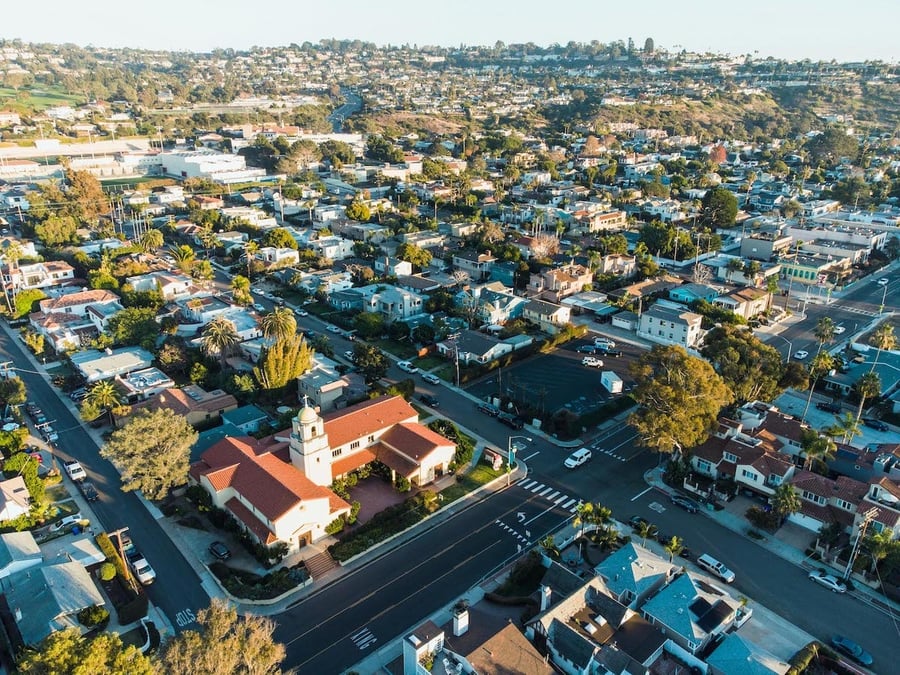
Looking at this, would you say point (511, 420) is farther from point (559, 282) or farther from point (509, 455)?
point (559, 282)

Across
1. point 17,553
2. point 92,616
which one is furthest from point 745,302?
point 17,553

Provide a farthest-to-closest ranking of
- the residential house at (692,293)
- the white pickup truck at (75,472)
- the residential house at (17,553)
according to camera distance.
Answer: the residential house at (692,293) → the white pickup truck at (75,472) → the residential house at (17,553)

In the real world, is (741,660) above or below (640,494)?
above

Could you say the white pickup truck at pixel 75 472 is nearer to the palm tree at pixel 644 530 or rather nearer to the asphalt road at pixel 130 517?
the asphalt road at pixel 130 517

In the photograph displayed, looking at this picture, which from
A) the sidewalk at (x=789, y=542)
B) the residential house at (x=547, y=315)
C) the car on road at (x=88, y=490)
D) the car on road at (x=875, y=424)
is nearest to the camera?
the sidewalk at (x=789, y=542)

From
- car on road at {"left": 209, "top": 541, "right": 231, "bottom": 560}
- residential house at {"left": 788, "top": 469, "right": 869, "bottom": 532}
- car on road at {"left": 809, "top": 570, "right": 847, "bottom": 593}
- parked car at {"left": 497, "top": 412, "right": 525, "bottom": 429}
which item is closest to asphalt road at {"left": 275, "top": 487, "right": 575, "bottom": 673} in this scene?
car on road at {"left": 209, "top": 541, "right": 231, "bottom": 560}

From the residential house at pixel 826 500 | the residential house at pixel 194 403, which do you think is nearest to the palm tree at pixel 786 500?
the residential house at pixel 826 500

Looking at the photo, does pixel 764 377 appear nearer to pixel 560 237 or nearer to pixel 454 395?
pixel 454 395
